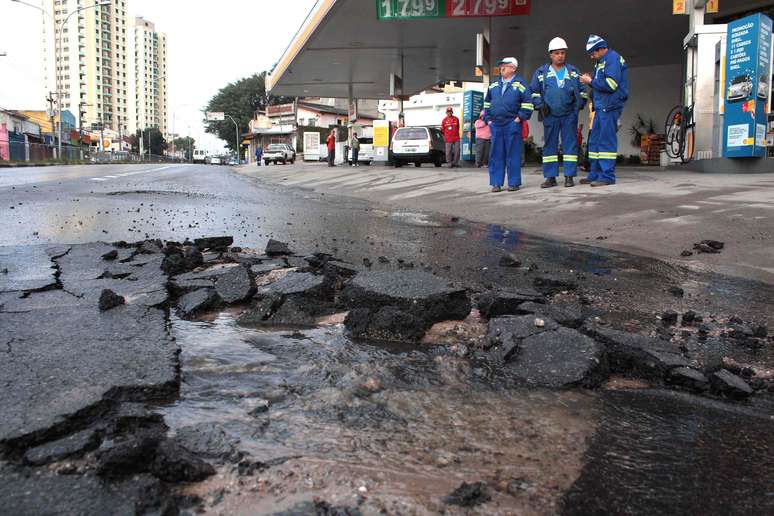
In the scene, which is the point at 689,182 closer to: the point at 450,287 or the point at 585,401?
the point at 450,287

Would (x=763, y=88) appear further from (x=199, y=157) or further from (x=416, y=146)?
(x=199, y=157)

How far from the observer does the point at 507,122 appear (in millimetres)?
9539

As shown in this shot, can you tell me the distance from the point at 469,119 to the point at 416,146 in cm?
239

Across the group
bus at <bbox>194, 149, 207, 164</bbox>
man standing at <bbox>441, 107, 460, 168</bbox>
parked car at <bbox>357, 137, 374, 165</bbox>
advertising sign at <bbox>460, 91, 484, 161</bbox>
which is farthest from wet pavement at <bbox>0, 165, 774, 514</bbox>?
bus at <bbox>194, 149, 207, 164</bbox>

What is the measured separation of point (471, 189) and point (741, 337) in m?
7.85

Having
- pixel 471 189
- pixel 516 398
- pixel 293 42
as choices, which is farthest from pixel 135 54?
pixel 516 398

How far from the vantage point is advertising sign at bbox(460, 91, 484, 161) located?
21.2 meters

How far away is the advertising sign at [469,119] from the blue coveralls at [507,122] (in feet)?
38.6

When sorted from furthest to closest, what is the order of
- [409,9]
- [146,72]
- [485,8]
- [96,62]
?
1. [146,72]
2. [96,62]
3. [409,9]
4. [485,8]

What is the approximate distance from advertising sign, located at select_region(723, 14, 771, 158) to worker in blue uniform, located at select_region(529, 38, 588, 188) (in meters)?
3.02

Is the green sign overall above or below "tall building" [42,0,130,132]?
below

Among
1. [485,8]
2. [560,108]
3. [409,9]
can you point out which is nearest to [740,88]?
[560,108]

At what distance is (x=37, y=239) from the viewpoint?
5516 mm

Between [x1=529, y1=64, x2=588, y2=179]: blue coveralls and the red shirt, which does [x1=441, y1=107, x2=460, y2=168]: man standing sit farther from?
[x1=529, y1=64, x2=588, y2=179]: blue coveralls
